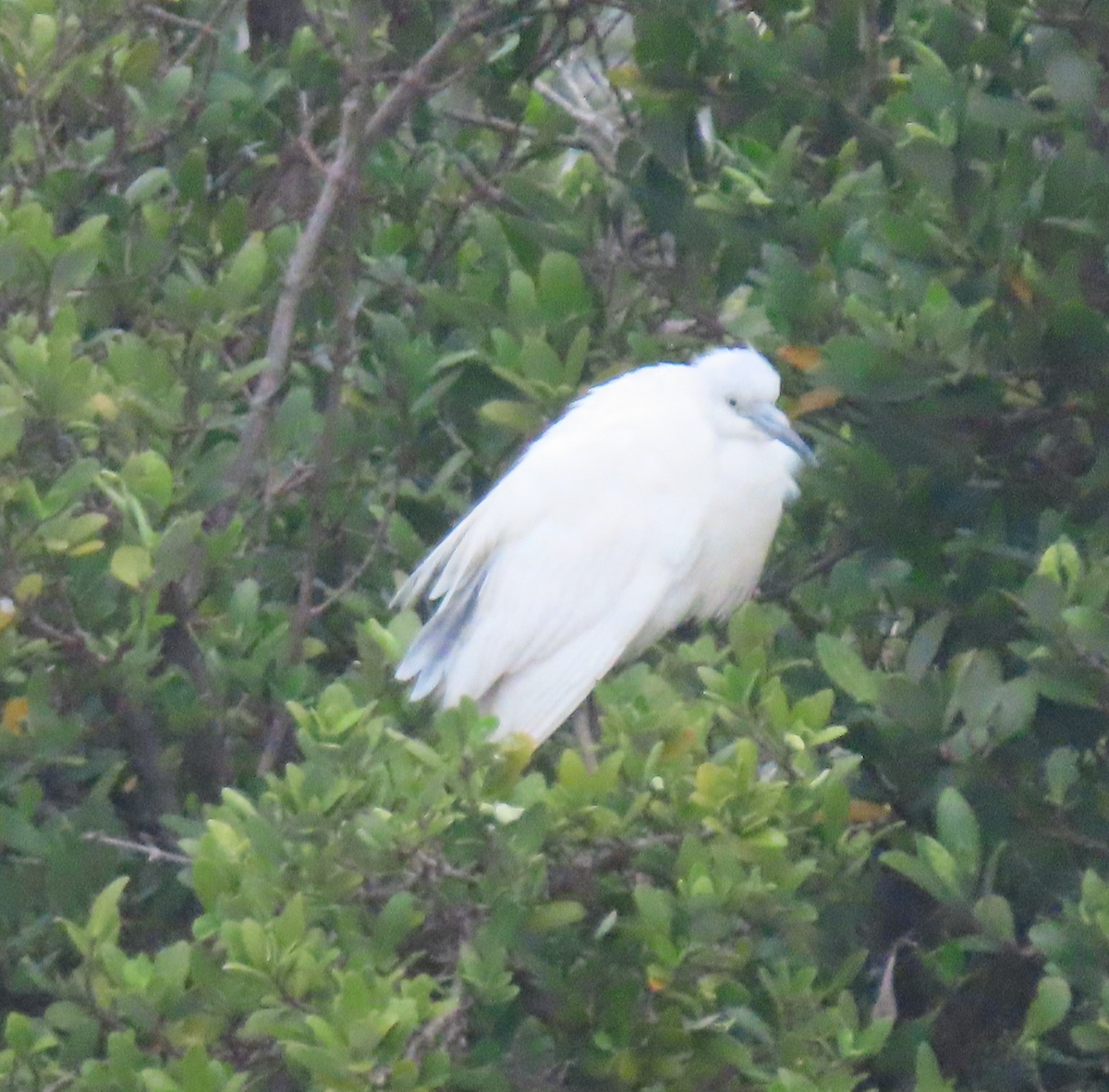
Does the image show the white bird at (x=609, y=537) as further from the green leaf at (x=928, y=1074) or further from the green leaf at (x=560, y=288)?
the green leaf at (x=928, y=1074)

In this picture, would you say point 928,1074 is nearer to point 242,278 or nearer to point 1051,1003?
point 1051,1003

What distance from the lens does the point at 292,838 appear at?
2.43 metres

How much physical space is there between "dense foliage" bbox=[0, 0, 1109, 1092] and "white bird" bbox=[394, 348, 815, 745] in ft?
0.34

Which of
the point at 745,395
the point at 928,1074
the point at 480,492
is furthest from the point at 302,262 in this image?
the point at 928,1074

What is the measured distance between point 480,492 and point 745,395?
534 mm

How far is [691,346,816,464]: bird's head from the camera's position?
148 inches

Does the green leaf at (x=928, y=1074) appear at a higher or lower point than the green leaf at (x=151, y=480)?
lower

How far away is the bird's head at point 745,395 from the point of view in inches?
148

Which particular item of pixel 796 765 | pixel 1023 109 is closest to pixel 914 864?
pixel 796 765

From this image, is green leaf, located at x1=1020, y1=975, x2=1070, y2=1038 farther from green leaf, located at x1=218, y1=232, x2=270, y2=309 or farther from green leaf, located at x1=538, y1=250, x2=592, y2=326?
green leaf, located at x1=218, y1=232, x2=270, y2=309

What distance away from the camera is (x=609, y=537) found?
13.1 ft

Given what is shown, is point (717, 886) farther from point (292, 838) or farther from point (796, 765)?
point (292, 838)

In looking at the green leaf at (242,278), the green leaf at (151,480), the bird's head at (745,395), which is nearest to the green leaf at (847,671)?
the bird's head at (745,395)

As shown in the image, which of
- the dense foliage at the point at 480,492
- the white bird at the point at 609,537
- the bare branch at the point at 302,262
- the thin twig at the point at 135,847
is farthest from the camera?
the white bird at the point at 609,537
